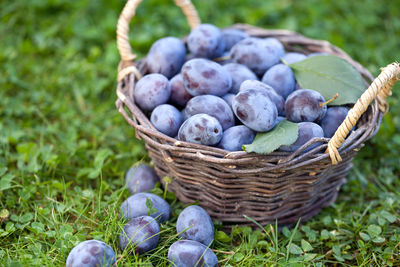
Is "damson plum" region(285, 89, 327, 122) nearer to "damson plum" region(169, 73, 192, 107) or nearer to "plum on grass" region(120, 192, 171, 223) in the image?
"damson plum" region(169, 73, 192, 107)

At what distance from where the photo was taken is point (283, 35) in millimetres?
1835

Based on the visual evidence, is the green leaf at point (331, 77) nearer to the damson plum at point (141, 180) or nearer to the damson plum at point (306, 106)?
the damson plum at point (306, 106)

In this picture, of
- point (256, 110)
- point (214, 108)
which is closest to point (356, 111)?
point (256, 110)

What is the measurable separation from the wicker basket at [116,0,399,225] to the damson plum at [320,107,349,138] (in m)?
0.08

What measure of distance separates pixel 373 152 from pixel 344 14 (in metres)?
1.39

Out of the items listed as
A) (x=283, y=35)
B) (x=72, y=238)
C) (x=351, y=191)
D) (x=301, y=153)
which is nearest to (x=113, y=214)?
(x=72, y=238)

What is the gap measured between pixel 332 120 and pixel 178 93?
0.59 m

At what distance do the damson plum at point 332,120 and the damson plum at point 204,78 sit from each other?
385 mm

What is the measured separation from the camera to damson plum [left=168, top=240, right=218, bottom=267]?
116 cm

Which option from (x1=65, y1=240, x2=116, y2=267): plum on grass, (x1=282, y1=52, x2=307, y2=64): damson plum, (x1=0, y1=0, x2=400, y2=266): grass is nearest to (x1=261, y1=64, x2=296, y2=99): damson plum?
(x1=282, y1=52, x2=307, y2=64): damson plum

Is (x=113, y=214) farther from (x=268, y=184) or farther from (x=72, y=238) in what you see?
(x=268, y=184)

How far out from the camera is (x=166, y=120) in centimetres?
135

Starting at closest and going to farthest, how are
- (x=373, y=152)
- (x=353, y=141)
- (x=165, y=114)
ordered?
(x=353, y=141) → (x=165, y=114) → (x=373, y=152)

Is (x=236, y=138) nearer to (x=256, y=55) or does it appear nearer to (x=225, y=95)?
(x=225, y=95)
